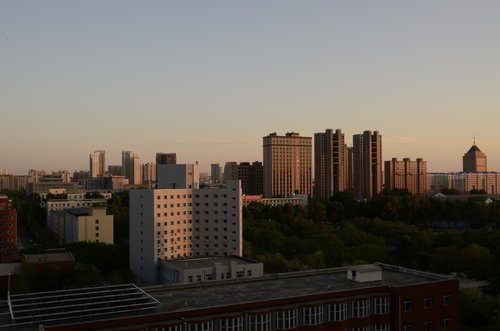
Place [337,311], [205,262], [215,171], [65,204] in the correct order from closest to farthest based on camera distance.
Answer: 1. [337,311]
2. [205,262]
3. [65,204]
4. [215,171]

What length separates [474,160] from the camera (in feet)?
465

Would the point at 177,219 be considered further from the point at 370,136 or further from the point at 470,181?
the point at 470,181

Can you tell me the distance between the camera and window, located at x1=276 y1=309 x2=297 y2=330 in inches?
592

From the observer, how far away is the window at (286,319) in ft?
49.3

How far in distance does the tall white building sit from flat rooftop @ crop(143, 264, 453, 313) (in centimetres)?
1554

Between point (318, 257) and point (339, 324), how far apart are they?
16.9m

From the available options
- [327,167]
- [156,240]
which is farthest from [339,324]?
[327,167]

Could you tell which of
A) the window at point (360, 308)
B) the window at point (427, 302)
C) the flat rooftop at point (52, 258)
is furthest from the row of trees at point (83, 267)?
the window at point (427, 302)

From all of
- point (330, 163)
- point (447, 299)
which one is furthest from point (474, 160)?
point (447, 299)

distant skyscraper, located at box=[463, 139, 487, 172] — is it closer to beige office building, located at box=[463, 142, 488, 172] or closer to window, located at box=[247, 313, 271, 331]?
beige office building, located at box=[463, 142, 488, 172]

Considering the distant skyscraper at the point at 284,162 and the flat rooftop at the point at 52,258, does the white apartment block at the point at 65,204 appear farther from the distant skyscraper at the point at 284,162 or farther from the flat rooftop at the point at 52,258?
the flat rooftop at the point at 52,258

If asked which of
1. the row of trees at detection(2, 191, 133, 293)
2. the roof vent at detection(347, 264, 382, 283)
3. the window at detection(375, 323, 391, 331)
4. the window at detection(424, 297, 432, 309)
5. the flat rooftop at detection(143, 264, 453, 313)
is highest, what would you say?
the roof vent at detection(347, 264, 382, 283)

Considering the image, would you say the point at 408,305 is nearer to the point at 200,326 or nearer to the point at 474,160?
the point at 200,326

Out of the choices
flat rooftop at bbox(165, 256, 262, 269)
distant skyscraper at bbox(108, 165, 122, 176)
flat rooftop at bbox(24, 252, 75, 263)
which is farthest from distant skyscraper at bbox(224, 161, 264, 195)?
distant skyscraper at bbox(108, 165, 122, 176)
